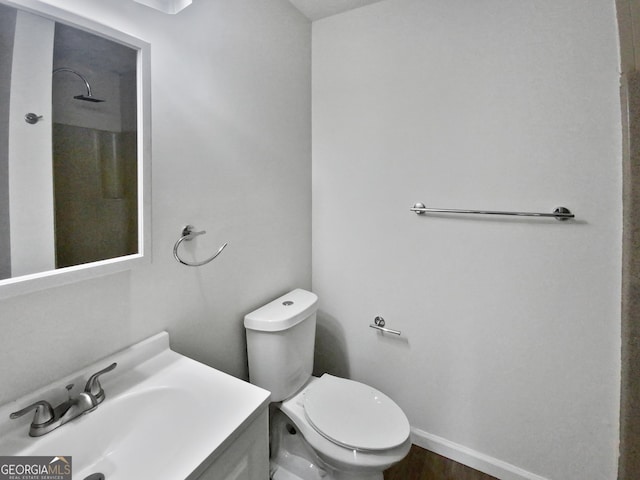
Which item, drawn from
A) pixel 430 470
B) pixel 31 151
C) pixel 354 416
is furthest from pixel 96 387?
pixel 430 470

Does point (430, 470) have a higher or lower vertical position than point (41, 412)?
lower

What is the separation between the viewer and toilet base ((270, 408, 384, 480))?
4.31ft

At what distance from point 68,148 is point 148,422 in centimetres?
75

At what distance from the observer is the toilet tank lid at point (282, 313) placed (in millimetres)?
1319

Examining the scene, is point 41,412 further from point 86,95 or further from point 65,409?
point 86,95

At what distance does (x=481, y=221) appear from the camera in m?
1.43

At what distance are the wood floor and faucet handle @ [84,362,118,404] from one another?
134 cm

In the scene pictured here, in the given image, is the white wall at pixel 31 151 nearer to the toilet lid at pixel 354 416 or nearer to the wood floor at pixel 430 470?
the toilet lid at pixel 354 416

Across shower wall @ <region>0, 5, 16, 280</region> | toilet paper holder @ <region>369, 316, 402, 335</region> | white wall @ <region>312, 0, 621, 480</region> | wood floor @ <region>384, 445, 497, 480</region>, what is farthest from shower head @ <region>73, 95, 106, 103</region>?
wood floor @ <region>384, 445, 497, 480</region>

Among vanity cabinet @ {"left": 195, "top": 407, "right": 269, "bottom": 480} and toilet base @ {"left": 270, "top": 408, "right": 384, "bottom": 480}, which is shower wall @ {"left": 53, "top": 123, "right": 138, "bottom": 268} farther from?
toilet base @ {"left": 270, "top": 408, "right": 384, "bottom": 480}

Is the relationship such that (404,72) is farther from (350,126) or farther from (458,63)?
(350,126)

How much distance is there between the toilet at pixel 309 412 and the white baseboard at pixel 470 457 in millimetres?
517

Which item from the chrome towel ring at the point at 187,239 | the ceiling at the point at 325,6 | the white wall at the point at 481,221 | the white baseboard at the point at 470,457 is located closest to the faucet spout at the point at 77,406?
the chrome towel ring at the point at 187,239

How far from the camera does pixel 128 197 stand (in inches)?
35.7
